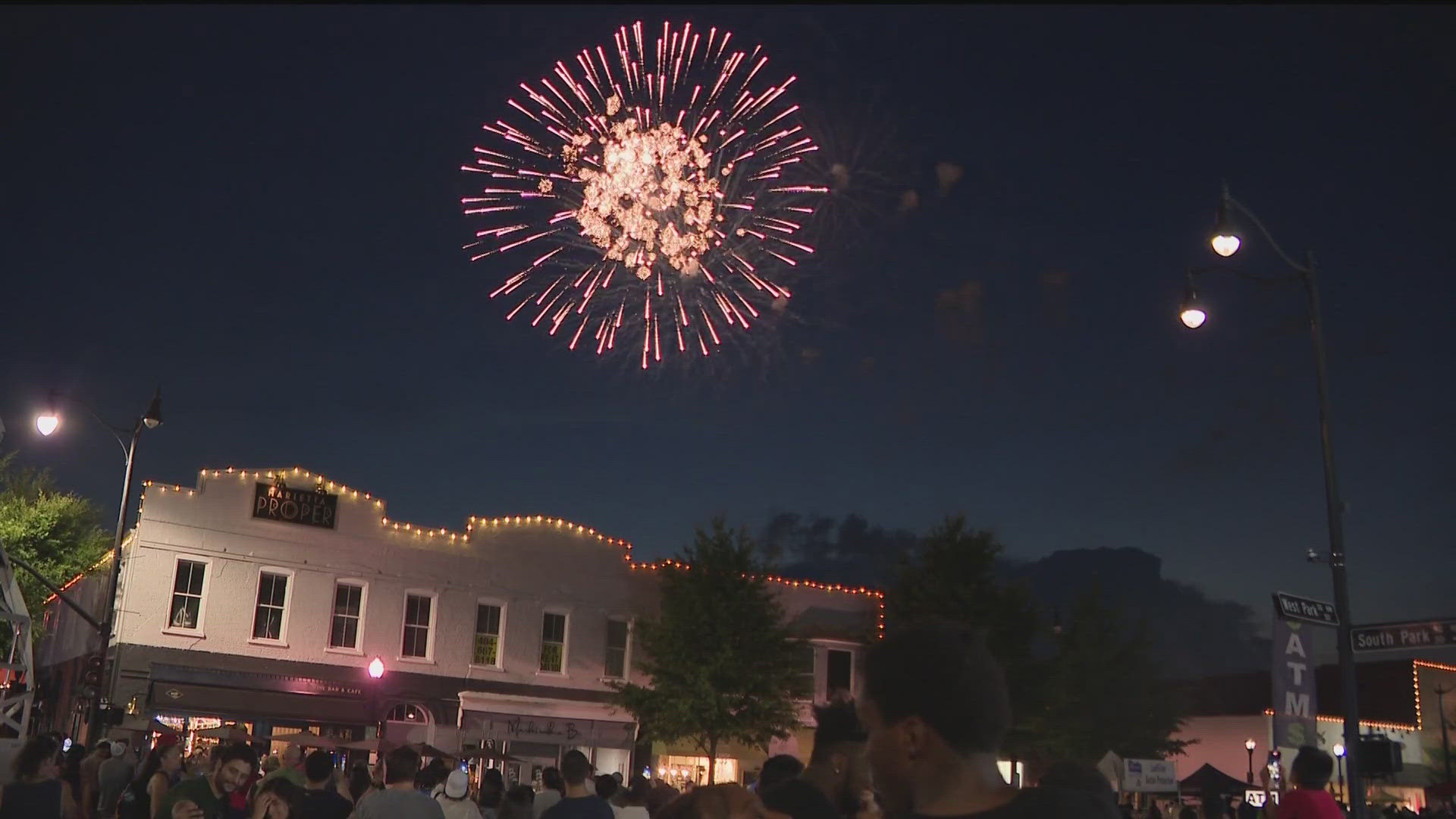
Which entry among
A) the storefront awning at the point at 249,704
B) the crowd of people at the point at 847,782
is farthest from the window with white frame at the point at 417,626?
the crowd of people at the point at 847,782

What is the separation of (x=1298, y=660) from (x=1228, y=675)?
2461 inches

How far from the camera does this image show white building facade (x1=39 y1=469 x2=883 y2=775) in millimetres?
30734

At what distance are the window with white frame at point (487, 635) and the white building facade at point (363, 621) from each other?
38mm

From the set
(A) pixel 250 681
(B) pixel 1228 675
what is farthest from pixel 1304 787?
(B) pixel 1228 675

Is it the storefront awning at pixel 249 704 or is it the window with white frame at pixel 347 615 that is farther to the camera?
the window with white frame at pixel 347 615

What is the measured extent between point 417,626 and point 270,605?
3942mm

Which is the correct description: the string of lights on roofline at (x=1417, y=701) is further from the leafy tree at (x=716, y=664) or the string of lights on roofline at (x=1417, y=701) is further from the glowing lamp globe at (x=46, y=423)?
the glowing lamp globe at (x=46, y=423)

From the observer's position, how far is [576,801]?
9.88 m

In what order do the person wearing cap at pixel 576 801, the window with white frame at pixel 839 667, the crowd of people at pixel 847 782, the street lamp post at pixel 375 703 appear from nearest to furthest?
the crowd of people at pixel 847 782 < the person wearing cap at pixel 576 801 < the street lamp post at pixel 375 703 < the window with white frame at pixel 839 667

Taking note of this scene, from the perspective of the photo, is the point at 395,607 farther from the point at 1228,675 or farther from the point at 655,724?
the point at 1228,675

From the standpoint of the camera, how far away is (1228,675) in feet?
236

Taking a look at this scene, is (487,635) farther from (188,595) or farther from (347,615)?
(188,595)

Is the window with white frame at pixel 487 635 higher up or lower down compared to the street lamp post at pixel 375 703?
higher up

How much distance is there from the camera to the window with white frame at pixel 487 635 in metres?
35.3
